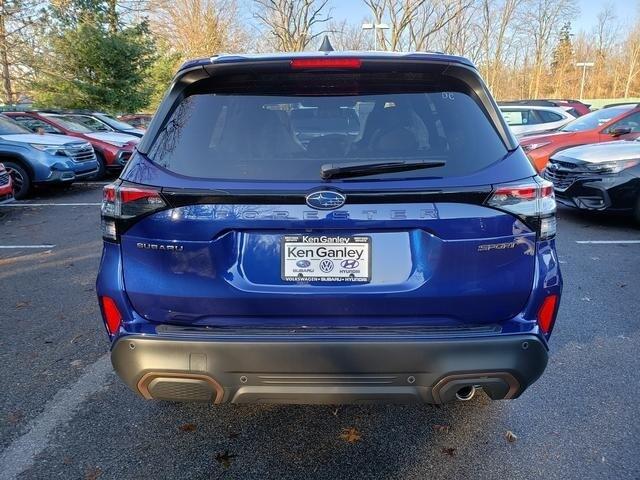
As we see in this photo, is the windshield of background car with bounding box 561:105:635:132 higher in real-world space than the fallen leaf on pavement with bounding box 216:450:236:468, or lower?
higher

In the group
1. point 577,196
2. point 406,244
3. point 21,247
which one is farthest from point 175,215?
point 577,196

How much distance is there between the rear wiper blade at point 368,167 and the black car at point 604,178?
5.96 meters

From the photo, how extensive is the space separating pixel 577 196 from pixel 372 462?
6.21m

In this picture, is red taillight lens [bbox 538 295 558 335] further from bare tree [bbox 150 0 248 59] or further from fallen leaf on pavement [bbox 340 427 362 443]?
bare tree [bbox 150 0 248 59]

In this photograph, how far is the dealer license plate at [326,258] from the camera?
203 centimetres

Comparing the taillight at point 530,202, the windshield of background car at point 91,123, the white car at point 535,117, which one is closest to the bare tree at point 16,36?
the windshield of background car at point 91,123

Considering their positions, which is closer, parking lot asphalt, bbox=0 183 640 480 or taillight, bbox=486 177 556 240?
taillight, bbox=486 177 556 240

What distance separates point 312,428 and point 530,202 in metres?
1.60

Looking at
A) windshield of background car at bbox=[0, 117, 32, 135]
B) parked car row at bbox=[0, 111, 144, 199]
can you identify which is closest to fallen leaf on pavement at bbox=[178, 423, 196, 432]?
parked car row at bbox=[0, 111, 144, 199]

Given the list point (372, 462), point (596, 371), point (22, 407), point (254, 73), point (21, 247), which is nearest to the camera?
point (254, 73)

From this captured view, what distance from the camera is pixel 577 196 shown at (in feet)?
24.2

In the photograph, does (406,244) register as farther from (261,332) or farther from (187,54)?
(187,54)

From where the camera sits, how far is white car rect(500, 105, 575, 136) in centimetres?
1309

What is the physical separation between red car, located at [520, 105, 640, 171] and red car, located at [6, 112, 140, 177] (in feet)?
29.6
